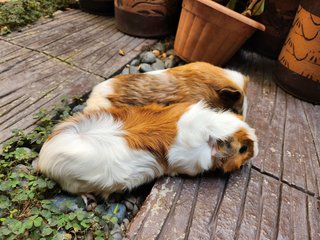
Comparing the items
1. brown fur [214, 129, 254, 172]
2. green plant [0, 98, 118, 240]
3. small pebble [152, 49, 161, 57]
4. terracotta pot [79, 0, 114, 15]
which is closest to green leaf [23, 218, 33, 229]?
green plant [0, 98, 118, 240]

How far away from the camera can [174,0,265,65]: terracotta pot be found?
239cm

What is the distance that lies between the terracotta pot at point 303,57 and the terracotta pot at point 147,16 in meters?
1.15

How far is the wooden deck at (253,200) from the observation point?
1.38 meters

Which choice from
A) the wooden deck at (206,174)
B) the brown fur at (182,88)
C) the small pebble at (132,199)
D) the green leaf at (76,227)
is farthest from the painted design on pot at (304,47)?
the green leaf at (76,227)

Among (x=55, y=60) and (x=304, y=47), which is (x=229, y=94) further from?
(x=55, y=60)

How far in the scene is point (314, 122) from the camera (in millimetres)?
2367

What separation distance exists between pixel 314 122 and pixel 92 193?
1733 millimetres

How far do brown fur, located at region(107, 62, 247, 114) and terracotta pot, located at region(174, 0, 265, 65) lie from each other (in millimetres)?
575

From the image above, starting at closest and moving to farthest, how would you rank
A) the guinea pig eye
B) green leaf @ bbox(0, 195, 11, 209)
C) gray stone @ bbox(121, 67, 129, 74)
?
green leaf @ bbox(0, 195, 11, 209) < the guinea pig eye < gray stone @ bbox(121, 67, 129, 74)

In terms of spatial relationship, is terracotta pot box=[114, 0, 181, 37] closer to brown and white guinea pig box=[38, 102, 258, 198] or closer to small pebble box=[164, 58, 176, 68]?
small pebble box=[164, 58, 176, 68]

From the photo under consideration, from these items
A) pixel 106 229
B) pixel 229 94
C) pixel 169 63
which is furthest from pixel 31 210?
pixel 169 63

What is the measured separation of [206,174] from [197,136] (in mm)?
244

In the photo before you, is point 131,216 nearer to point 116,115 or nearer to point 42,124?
point 116,115

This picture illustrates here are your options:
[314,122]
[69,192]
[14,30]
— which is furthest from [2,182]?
[314,122]
